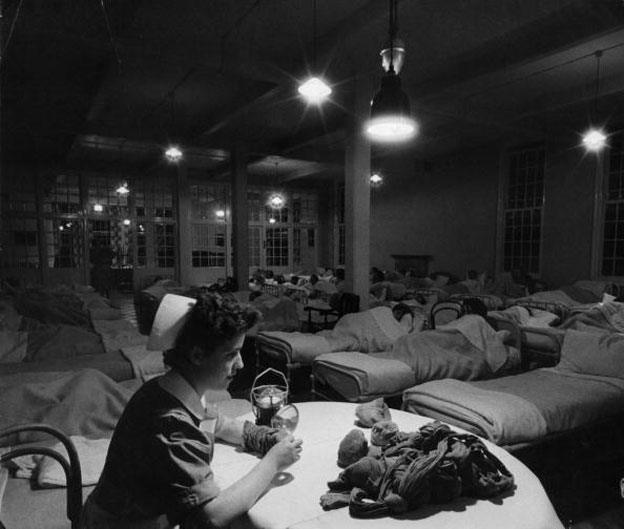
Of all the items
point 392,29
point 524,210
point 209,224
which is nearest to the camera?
point 392,29

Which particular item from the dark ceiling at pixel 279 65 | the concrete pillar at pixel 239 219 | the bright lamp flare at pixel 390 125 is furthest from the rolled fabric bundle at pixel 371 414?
the concrete pillar at pixel 239 219

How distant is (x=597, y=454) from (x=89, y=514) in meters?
2.89

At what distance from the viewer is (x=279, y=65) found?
5.55 m

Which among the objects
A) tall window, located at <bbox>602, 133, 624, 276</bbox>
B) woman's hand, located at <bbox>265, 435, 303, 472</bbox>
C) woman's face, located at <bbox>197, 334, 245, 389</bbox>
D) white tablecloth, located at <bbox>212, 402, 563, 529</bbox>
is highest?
tall window, located at <bbox>602, 133, 624, 276</bbox>

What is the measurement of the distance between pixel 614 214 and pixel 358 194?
213 inches

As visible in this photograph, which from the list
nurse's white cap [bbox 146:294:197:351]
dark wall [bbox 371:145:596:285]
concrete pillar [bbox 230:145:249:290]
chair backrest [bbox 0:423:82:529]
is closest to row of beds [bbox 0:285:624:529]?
chair backrest [bbox 0:423:82:529]

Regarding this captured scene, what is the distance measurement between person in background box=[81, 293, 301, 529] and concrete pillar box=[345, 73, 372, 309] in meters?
4.58

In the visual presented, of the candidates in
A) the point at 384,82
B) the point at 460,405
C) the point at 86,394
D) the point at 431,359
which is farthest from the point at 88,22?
the point at 460,405

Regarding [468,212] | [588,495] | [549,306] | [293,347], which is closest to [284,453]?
[588,495]

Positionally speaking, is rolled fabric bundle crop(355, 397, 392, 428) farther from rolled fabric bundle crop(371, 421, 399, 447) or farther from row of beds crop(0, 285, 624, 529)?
row of beds crop(0, 285, 624, 529)

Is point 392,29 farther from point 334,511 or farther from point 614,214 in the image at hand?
point 614,214

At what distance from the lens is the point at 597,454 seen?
106 inches

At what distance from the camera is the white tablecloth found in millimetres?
1171

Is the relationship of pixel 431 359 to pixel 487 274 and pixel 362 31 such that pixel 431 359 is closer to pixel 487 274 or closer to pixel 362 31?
pixel 362 31
